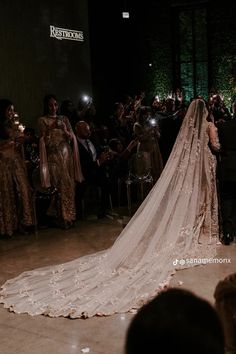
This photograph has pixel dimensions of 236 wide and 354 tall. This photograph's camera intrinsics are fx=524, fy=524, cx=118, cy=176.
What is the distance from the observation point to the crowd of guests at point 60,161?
6.06 metres

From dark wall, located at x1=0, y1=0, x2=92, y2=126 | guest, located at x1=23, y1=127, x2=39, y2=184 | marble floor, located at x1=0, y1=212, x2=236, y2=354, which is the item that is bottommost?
marble floor, located at x1=0, y1=212, x2=236, y2=354

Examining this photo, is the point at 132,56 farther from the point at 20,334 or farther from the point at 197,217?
the point at 20,334

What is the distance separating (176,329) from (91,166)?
5.90 meters

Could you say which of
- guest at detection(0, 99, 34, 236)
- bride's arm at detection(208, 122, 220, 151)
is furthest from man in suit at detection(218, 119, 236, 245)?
guest at detection(0, 99, 34, 236)

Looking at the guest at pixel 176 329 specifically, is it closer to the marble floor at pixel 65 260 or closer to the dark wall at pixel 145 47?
the marble floor at pixel 65 260

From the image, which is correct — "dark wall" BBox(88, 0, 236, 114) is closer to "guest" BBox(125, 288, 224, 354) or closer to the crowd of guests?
the crowd of guests

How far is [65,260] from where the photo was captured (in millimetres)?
5094

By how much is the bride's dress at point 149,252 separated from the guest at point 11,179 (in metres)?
1.55

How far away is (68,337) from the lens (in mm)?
3324

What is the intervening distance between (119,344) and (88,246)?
2.41m

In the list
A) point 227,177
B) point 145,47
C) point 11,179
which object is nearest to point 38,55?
point 11,179

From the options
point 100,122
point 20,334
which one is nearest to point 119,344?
point 20,334

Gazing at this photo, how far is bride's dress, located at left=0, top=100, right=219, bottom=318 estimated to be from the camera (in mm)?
3865

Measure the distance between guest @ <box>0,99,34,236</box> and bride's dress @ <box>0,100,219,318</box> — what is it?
1.55 metres
